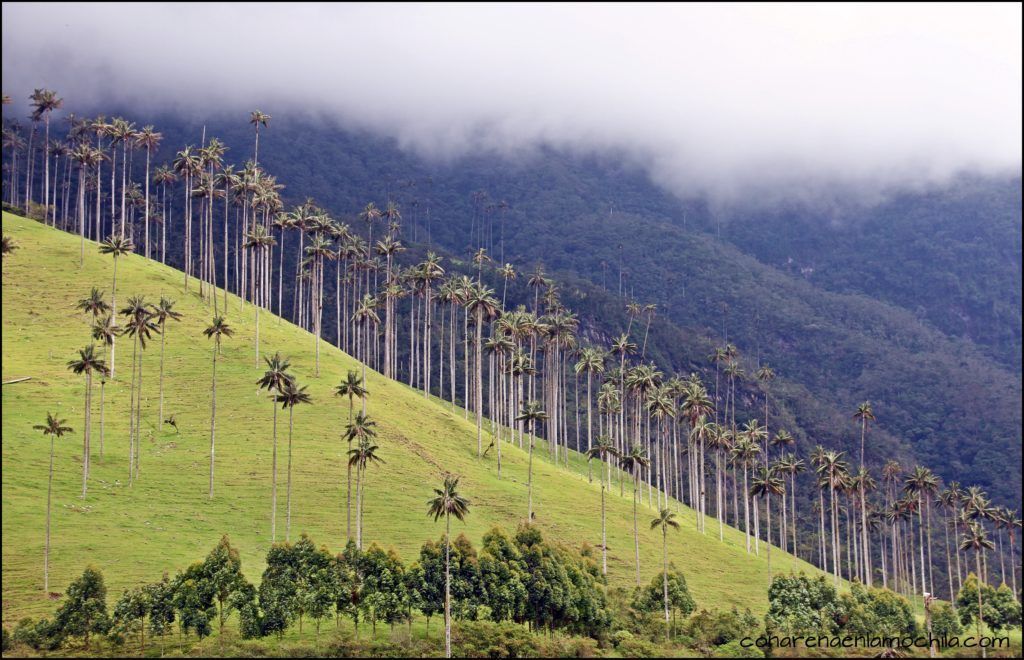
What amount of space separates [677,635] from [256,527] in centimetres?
4567

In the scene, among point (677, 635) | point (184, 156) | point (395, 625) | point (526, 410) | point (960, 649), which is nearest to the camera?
point (395, 625)

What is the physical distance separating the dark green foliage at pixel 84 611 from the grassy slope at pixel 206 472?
4.80 meters

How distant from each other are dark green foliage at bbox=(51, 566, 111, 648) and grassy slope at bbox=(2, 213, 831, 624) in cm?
480

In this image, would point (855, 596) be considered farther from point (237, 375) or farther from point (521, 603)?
point (237, 375)

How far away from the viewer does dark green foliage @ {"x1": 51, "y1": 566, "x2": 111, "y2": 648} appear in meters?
78.6

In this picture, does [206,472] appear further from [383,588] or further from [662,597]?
[662,597]

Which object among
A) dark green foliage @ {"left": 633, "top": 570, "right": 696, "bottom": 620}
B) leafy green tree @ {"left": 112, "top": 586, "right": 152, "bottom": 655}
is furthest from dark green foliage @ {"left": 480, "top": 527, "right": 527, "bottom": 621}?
leafy green tree @ {"left": 112, "top": 586, "right": 152, "bottom": 655}

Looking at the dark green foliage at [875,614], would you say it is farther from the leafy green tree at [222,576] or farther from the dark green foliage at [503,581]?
the leafy green tree at [222,576]

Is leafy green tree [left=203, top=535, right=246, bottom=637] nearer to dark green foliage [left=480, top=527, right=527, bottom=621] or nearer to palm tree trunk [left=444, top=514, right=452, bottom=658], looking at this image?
palm tree trunk [left=444, top=514, right=452, bottom=658]

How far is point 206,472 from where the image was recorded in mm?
114688

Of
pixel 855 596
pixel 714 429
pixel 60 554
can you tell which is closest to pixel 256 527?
pixel 60 554

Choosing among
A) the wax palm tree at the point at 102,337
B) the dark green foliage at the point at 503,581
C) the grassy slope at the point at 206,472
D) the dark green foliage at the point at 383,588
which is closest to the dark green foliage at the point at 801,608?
the grassy slope at the point at 206,472

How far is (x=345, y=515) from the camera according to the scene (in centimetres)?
11162

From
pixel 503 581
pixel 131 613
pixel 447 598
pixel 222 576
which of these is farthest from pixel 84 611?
pixel 503 581
